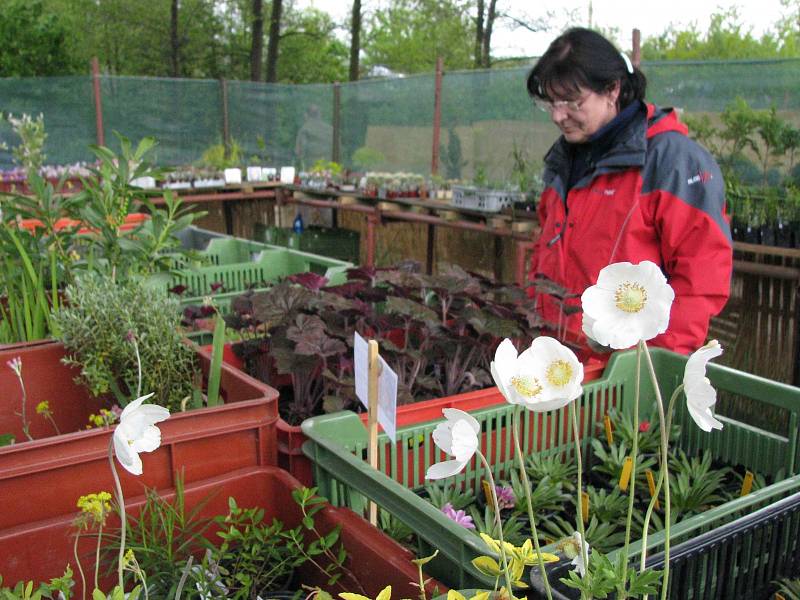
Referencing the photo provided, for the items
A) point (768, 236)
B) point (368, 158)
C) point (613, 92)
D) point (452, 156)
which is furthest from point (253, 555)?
point (368, 158)

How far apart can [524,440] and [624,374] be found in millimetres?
338

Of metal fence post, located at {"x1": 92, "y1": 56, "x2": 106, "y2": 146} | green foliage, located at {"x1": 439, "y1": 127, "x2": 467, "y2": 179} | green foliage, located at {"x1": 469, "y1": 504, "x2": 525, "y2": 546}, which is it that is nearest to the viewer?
green foliage, located at {"x1": 469, "y1": 504, "x2": 525, "y2": 546}

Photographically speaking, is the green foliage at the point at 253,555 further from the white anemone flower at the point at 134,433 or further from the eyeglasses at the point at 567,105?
the eyeglasses at the point at 567,105

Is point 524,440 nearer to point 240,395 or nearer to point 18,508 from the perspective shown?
point 240,395

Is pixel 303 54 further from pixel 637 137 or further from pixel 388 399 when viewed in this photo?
pixel 388 399

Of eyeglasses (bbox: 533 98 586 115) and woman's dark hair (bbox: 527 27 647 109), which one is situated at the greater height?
woman's dark hair (bbox: 527 27 647 109)

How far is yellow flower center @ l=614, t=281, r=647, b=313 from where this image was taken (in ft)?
2.35

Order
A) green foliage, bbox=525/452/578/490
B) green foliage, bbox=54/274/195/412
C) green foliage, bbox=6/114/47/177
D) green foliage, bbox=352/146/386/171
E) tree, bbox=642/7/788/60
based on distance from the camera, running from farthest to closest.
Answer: tree, bbox=642/7/788/60 → green foliage, bbox=352/146/386/171 → green foliage, bbox=6/114/47/177 → green foliage, bbox=54/274/195/412 → green foliage, bbox=525/452/578/490

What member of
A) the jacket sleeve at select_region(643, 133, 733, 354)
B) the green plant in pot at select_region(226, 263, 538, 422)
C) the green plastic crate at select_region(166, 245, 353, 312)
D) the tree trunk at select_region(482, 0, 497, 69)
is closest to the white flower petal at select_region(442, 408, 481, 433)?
the green plant in pot at select_region(226, 263, 538, 422)

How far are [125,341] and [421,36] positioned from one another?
973 inches

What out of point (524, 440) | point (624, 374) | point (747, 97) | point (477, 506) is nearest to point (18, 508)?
point (477, 506)

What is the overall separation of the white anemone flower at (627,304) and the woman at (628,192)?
1267 mm

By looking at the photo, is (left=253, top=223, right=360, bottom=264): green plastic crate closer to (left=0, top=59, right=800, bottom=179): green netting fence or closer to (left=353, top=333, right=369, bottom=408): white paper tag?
(left=0, top=59, right=800, bottom=179): green netting fence

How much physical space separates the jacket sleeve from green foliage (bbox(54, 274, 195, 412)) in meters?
1.28
